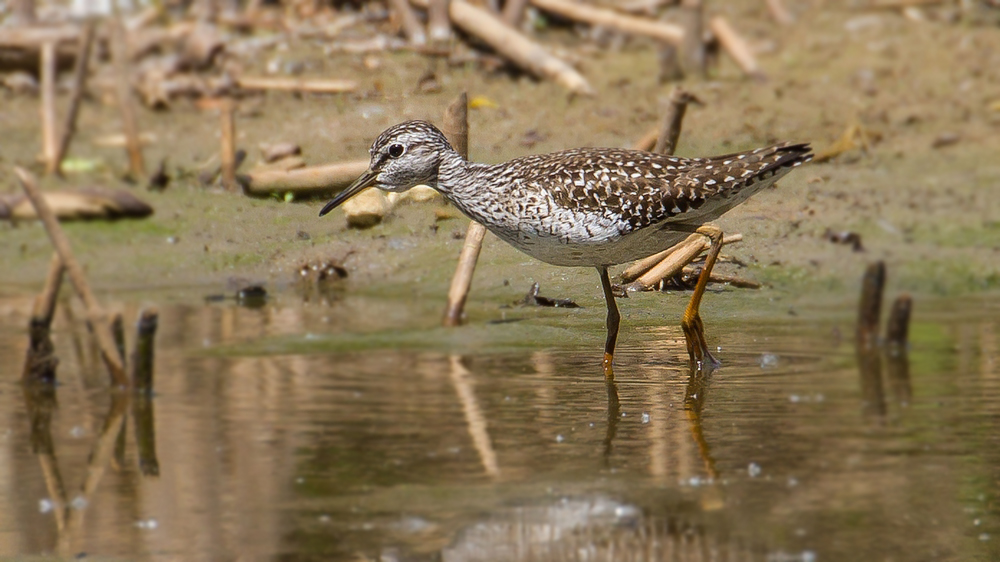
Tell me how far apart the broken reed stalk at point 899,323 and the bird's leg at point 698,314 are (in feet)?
17.9

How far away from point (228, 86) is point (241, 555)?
9.02 metres

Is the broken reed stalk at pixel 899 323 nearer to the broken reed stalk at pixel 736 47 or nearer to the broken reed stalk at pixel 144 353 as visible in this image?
the broken reed stalk at pixel 144 353

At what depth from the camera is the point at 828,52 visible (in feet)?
60.8

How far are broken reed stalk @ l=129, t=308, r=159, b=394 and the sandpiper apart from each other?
197 inches

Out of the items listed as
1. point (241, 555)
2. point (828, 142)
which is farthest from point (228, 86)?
point (241, 555)

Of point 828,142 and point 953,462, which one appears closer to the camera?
point 953,462

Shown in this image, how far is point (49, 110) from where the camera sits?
1725 centimetres

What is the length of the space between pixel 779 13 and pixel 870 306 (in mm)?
10186

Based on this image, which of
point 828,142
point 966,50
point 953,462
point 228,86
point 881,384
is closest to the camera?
point 953,462

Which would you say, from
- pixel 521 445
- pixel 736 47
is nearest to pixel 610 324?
pixel 521 445

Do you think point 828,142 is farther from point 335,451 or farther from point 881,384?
point 335,451

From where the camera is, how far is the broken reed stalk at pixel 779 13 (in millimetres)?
19906

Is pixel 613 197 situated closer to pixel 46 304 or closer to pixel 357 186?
pixel 357 186

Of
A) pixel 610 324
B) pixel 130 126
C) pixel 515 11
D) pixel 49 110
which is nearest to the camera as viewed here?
pixel 610 324
